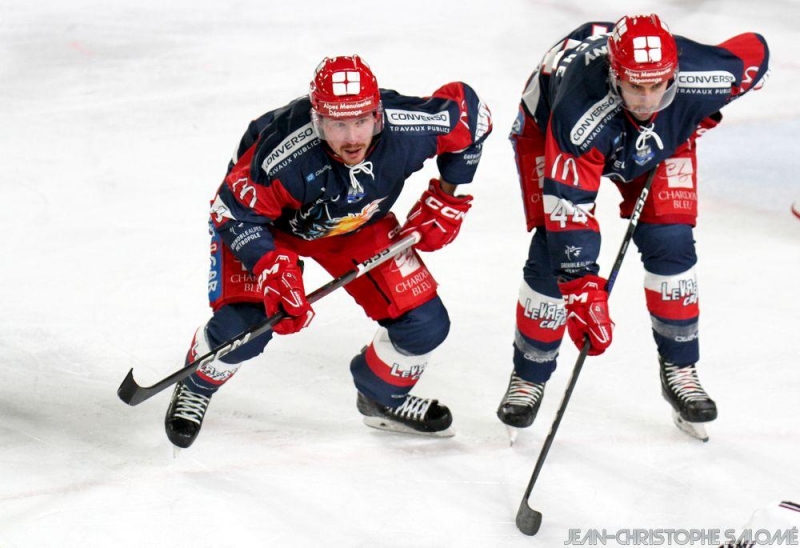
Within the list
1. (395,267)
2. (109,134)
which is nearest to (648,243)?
(395,267)

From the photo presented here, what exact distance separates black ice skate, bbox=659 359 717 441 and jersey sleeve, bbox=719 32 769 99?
0.81 metres

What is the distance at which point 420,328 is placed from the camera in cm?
345

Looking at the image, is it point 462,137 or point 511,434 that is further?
point 511,434

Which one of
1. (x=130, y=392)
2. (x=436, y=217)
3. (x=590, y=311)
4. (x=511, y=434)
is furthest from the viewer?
(x=511, y=434)

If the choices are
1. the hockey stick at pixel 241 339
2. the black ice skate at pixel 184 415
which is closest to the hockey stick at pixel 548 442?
the hockey stick at pixel 241 339

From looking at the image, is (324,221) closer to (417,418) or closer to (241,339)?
(241,339)

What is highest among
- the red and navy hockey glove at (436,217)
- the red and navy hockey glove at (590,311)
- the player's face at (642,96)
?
the player's face at (642,96)

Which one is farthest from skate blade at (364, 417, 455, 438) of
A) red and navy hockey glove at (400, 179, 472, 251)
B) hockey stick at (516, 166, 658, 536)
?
red and navy hockey glove at (400, 179, 472, 251)

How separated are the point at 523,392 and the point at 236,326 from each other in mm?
890

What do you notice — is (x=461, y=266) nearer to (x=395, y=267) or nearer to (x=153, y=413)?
(x=395, y=267)

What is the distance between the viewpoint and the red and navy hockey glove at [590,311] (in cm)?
319

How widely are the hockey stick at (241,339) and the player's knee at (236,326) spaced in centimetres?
Result: 5

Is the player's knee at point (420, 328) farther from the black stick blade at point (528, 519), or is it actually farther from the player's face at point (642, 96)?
the player's face at point (642, 96)

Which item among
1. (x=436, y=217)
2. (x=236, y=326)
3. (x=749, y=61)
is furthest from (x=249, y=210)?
(x=749, y=61)
